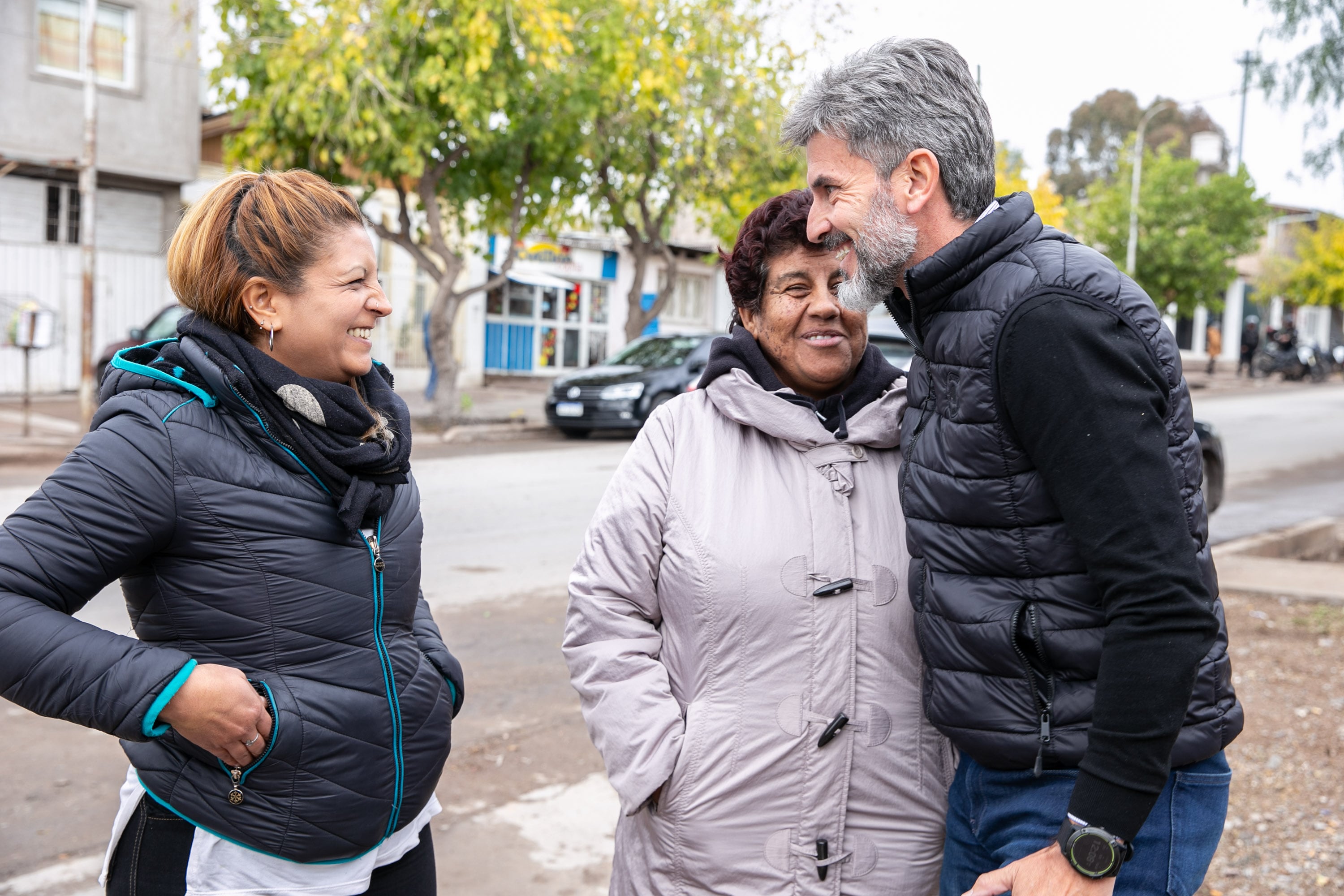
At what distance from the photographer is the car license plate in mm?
15531

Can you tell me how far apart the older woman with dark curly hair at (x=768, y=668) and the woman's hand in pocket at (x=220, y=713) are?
1.98 feet

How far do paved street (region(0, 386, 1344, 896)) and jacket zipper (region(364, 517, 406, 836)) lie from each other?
154 centimetres

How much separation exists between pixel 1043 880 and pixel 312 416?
1.35 m

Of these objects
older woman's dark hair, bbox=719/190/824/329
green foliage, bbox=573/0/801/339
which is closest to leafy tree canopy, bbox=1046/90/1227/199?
green foliage, bbox=573/0/801/339

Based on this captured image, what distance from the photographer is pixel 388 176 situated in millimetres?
14992

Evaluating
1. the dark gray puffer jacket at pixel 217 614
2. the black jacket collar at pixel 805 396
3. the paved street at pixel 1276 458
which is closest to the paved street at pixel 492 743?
the paved street at pixel 1276 458

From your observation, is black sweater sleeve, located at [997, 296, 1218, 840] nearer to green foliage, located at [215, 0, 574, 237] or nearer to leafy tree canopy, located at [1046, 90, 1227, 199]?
green foliage, located at [215, 0, 574, 237]

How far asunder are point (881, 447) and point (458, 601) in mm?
4920

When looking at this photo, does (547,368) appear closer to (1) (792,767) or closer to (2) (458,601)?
(2) (458,601)

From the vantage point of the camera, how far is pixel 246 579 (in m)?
1.84

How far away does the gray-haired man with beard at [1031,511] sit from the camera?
1.57 meters

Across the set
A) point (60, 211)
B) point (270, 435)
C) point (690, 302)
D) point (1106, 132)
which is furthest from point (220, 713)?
point (1106, 132)

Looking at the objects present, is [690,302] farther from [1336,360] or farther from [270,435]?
[270,435]

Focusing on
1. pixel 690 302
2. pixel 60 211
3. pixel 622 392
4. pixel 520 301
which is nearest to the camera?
pixel 622 392
